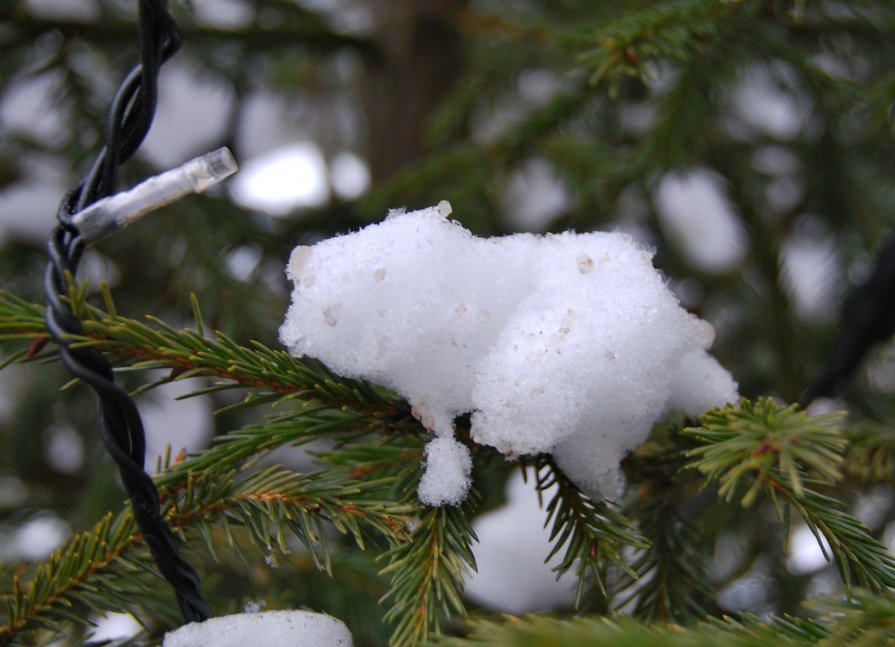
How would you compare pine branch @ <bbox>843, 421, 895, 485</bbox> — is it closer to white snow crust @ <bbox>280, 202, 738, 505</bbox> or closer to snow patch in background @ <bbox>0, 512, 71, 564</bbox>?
white snow crust @ <bbox>280, 202, 738, 505</bbox>

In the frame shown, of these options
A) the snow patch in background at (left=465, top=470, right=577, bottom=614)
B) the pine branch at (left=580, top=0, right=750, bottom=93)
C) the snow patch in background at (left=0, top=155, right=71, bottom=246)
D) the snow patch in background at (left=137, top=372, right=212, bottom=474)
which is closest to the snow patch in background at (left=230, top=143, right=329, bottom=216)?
the snow patch in background at (left=137, top=372, right=212, bottom=474)

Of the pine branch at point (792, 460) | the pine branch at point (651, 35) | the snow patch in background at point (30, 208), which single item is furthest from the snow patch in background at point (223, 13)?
the pine branch at point (792, 460)

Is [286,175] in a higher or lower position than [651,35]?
lower

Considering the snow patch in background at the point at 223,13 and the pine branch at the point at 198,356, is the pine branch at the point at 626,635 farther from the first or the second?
the snow patch in background at the point at 223,13

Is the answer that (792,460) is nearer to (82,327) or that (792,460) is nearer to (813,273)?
(82,327)

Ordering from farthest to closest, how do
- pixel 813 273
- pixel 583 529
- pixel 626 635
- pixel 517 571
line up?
1. pixel 813 273
2. pixel 517 571
3. pixel 583 529
4. pixel 626 635

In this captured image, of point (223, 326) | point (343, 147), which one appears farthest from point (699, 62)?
point (343, 147)

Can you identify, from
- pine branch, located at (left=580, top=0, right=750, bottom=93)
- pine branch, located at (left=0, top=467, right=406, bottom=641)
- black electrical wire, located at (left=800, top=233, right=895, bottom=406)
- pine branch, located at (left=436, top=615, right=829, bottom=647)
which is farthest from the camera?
black electrical wire, located at (left=800, top=233, right=895, bottom=406)

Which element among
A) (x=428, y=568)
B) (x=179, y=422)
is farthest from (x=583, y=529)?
(x=179, y=422)
